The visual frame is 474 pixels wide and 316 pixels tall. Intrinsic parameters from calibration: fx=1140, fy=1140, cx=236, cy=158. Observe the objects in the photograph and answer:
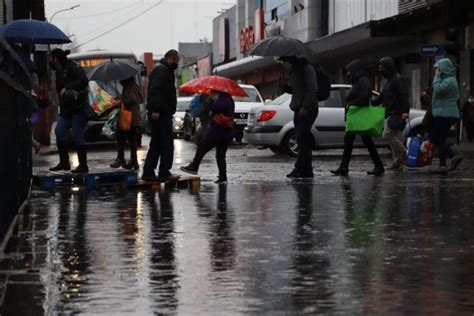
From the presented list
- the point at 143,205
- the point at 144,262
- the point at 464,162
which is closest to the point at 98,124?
the point at 464,162

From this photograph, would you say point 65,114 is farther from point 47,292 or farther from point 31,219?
point 47,292

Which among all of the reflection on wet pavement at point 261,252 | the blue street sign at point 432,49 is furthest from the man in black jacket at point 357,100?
the blue street sign at point 432,49

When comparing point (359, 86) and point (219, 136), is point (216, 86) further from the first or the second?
point (359, 86)

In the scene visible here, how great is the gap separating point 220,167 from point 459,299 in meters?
9.18

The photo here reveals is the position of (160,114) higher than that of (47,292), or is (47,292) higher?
(160,114)

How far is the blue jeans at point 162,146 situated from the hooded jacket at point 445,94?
4.24 meters

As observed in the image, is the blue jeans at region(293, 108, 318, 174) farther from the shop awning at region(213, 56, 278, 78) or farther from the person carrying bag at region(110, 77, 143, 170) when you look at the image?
the shop awning at region(213, 56, 278, 78)

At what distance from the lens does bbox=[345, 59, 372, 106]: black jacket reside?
16719 mm

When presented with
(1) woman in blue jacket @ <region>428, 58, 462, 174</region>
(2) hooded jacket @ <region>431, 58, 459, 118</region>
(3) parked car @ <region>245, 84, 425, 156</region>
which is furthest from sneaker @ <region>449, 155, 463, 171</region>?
(3) parked car @ <region>245, 84, 425, 156</region>

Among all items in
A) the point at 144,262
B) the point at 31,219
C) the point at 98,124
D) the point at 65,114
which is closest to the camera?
the point at 144,262

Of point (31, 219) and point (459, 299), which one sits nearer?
point (459, 299)

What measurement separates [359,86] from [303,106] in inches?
61.3

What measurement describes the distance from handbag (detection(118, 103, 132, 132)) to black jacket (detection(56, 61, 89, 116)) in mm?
3149

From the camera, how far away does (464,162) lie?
67.7 ft
